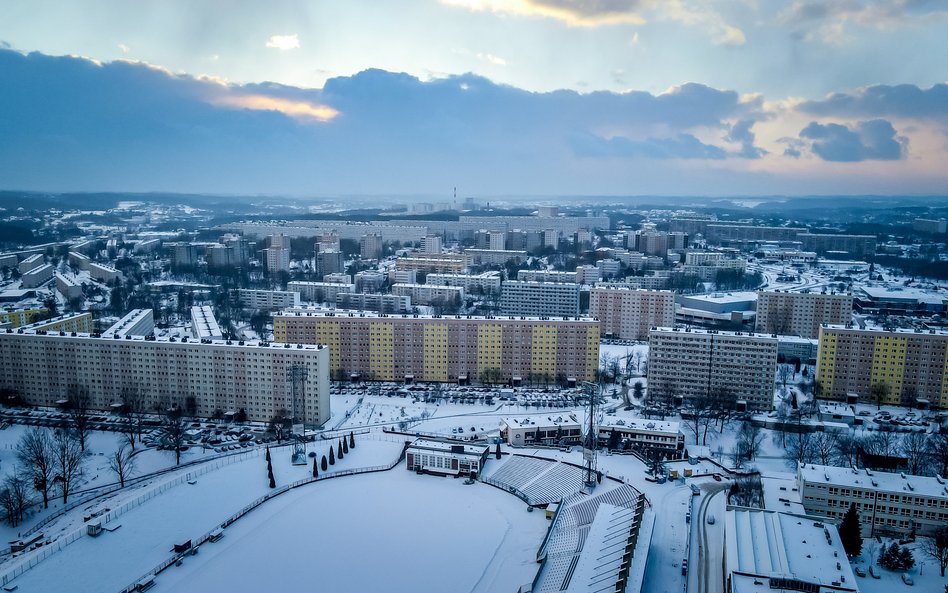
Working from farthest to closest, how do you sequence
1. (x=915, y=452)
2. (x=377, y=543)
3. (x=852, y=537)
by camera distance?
(x=915, y=452) < (x=377, y=543) < (x=852, y=537)

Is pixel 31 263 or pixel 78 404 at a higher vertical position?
pixel 31 263

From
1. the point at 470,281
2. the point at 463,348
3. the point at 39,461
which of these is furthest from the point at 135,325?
the point at 470,281

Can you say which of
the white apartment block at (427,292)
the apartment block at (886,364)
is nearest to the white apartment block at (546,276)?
the white apartment block at (427,292)

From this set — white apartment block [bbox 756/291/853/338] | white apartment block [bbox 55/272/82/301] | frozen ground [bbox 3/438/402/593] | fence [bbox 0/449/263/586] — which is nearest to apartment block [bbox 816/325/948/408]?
white apartment block [bbox 756/291/853/338]

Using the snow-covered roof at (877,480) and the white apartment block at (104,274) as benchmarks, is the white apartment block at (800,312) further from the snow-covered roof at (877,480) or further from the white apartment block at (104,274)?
the white apartment block at (104,274)

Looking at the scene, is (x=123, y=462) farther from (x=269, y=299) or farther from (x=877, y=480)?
(x=269, y=299)

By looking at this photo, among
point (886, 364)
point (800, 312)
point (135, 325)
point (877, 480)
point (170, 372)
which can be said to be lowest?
point (877, 480)

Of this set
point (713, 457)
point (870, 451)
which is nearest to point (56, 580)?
point (713, 457)
